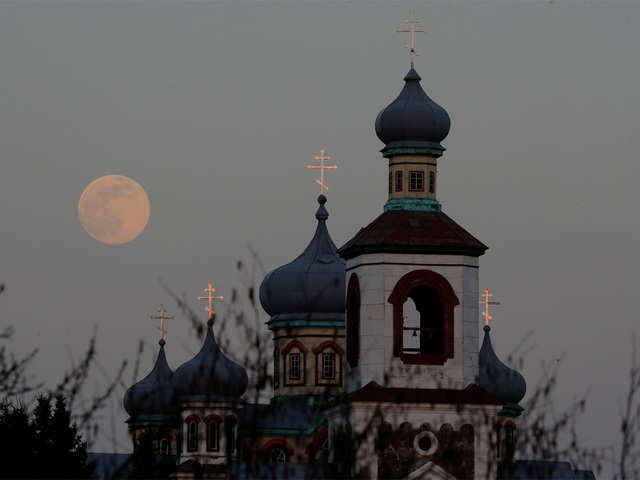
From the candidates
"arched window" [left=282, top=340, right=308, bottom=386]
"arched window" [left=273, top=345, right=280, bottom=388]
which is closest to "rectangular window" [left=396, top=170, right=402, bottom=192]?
"arched window" [left=282, top=340, right=308, bottom=386]

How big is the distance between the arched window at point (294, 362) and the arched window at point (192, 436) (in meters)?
3.01

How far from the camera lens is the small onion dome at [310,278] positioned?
64.3 metres

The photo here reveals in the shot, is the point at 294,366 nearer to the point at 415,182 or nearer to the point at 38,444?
the point at 415,182

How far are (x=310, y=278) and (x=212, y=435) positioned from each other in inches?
220

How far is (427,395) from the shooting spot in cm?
4953

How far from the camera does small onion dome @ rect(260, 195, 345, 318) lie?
64312 millimetres

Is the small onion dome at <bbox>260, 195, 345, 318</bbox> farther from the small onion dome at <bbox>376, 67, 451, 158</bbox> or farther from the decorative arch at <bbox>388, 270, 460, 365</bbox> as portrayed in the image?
the decorative arch at <bbox>388, 270, 460, 365</bbox>

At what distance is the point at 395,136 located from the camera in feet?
172

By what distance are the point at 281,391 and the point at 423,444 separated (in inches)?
564

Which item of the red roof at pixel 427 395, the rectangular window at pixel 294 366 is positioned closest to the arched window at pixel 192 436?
the rectangular window at pixel 294 366

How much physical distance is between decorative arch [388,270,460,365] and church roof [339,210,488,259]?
607mm

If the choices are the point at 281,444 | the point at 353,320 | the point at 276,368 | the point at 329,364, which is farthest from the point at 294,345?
the point at 353,320

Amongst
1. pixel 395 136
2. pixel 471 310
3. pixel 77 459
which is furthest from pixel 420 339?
pixel 77 459

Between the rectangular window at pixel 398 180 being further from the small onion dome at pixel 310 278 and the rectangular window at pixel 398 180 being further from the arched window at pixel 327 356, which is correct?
the arched window at pixel 327 356
